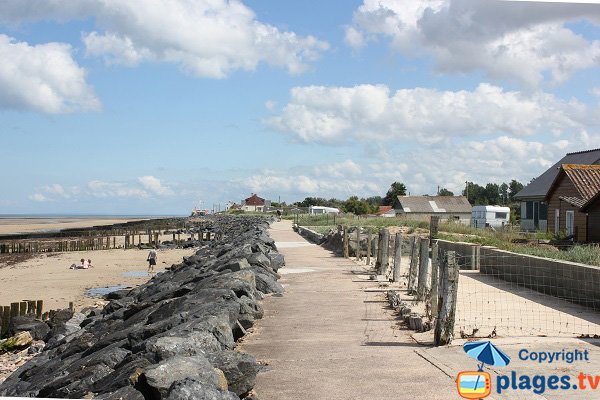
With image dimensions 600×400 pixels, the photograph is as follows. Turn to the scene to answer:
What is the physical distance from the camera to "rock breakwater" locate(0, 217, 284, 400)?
19.0ft

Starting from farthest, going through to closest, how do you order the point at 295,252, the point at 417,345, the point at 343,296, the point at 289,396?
1. the point at 295,252
2. the point at 343,296
3. the point at 417,345
4. the point at 289,396

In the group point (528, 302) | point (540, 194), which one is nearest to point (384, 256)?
point (528, 302)

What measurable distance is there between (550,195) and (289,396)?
28.7m

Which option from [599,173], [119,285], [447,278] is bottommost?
[119,285]

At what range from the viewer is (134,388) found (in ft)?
19.7

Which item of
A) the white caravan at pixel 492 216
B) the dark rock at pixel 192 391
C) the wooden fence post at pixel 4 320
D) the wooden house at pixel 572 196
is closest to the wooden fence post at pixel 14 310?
the wooden fence post at pixel 4 320

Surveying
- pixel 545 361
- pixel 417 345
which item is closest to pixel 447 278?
pixel 417 345

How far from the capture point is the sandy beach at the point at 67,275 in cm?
2222

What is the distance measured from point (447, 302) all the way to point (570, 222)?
937 inches

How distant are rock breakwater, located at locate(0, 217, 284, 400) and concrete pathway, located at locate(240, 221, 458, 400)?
1.39 ft

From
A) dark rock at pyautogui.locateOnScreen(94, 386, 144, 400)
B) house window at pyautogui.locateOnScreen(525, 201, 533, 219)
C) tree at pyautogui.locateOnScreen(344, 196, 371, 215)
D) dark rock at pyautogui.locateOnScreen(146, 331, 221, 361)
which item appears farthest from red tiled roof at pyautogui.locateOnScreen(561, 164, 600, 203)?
tree at pyautogui.locateOnScreen(344, 196, 371, 215)

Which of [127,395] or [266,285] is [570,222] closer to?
[266,285]

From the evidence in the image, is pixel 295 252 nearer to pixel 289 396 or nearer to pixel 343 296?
pixel 343 296

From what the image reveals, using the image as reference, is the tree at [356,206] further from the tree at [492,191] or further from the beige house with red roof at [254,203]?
the beige house with red roof at [254,203]
